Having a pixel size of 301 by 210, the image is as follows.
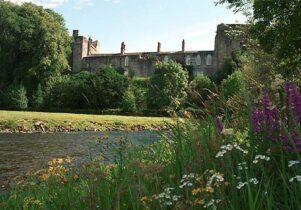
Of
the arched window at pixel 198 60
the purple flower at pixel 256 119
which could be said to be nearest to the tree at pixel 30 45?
the arched window at pixel 198 60

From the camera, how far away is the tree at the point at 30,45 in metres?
69.0

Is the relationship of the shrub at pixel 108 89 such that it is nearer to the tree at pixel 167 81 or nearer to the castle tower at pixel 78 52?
the tree at pixel 167 81

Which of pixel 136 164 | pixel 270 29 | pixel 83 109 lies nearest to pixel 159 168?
pixel 136 164

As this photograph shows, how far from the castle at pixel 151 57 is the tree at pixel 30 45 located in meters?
28.7

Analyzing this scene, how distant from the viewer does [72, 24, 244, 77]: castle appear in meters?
95.5

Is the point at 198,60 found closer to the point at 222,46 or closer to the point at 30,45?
the point at 222,46

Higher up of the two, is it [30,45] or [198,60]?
[198,60]

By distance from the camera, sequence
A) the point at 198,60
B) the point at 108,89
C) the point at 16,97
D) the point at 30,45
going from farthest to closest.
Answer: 1. the point at 198,60
2. the point at 108,89
3. the point at 30,45
4. the point at 16,97

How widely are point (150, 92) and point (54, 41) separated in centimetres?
1634

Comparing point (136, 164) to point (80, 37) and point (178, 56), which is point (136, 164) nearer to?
point (178, 56)

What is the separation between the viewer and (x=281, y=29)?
15906 mm

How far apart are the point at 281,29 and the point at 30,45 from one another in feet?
193

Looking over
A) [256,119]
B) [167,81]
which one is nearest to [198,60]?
[167,81]

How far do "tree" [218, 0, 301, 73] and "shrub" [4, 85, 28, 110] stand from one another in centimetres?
5639
